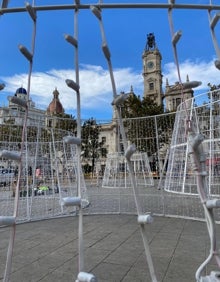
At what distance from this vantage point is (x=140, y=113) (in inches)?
1259

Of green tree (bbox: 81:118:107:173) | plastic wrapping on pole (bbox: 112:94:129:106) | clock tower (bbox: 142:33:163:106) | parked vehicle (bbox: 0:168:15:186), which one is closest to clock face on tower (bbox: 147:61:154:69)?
clock tower (bbox: 142:33:163:106)

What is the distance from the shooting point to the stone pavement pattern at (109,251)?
327cm

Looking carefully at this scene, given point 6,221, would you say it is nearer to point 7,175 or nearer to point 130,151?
point 130,151

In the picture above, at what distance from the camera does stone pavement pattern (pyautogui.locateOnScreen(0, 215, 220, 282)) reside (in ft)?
10.7

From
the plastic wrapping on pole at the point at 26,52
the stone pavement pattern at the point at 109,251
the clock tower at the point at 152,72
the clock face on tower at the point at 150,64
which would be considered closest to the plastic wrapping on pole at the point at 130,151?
the plastic wrapping on pole at the point at 26,52

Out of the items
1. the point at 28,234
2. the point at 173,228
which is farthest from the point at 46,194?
the point at 173,228

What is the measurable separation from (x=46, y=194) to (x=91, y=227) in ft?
11.2

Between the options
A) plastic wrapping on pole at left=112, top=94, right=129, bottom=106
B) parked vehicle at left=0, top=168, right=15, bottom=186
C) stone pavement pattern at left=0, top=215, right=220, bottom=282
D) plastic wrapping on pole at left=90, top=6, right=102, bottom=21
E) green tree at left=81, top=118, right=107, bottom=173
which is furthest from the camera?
green tree at left=81, top=118, right=107, bottom=173

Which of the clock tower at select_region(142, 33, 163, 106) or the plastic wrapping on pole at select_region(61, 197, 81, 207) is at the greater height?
the clock tower at select_region(142, 33, 163, 106)

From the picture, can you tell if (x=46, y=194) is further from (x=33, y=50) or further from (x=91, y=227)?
(x=33, y=50)

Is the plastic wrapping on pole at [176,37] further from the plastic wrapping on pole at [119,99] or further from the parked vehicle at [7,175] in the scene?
the parked vehicle at [7,175]

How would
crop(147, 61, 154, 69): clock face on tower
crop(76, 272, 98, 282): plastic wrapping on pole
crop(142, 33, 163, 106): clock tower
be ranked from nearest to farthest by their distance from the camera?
crop(76, 272, 98, 282): plastic wrapping on pole
crop(142, 33, 163, 106): clock tower
crop(147, 61, 154, 69): clock face on tower

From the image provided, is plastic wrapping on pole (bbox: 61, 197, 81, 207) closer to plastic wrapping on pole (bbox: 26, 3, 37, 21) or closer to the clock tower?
plastic wrapping on pole (bbox: 26, 3, 37, 21)

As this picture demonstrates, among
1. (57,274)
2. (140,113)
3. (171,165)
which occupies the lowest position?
(57,274)
